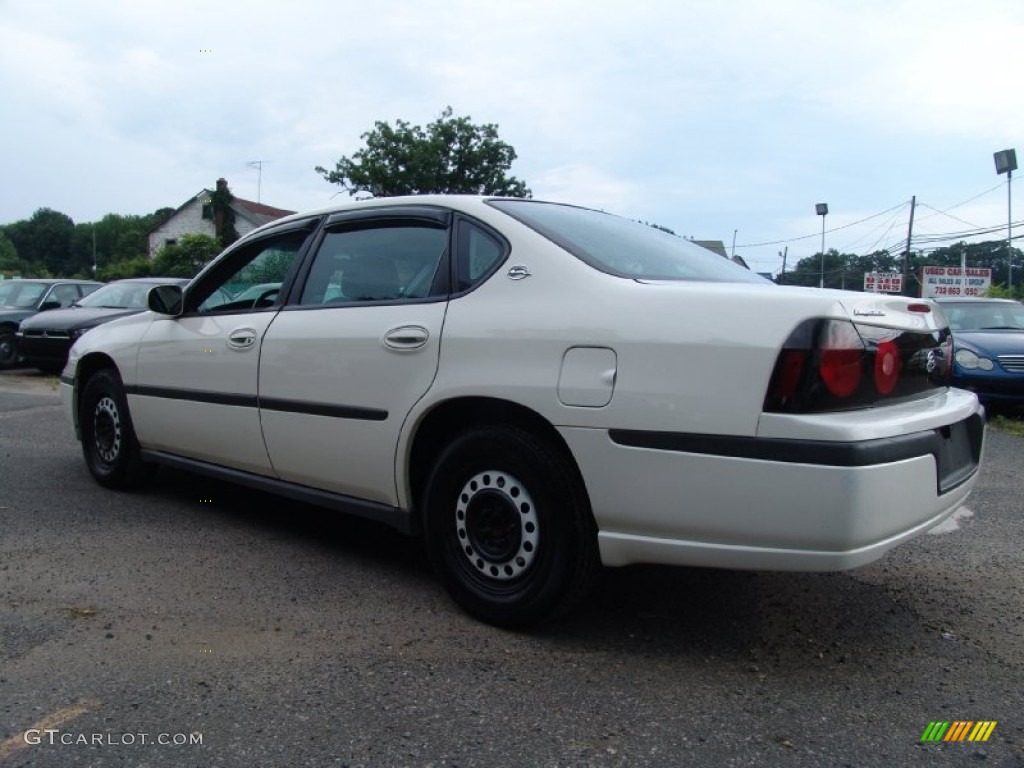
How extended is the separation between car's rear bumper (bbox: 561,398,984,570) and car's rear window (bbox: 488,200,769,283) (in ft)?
2.34

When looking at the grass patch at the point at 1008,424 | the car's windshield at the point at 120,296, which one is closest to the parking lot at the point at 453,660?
the grass patch at the point at 1008,424

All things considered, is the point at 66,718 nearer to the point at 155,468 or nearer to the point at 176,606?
the point at 176,606

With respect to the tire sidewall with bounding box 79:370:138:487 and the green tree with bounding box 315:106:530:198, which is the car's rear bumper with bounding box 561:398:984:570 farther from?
the green tree with bounding box 315:106:530:198

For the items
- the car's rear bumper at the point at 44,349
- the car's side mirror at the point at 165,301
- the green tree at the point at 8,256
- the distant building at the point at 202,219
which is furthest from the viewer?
the green tree at the point at 8,256

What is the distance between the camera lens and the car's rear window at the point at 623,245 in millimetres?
3068

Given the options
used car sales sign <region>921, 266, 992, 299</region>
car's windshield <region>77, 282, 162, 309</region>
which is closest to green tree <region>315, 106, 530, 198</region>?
used car sales sign <region>921, 266, 992, 299</region>

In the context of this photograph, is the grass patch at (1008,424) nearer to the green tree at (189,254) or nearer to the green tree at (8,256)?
the green tree at (189,254)

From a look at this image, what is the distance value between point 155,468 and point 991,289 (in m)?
23.7

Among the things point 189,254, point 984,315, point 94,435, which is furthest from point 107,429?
point 189,254

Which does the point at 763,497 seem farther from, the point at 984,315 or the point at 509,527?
the point at 984,315

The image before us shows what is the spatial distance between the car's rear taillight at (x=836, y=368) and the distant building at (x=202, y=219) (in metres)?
46.3

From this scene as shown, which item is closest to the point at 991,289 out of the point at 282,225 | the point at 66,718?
the point at 282,225

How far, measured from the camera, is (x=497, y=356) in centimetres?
292

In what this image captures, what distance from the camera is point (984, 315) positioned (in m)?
9.73
